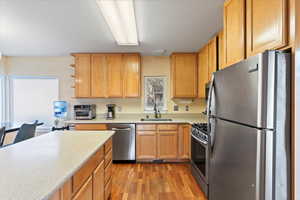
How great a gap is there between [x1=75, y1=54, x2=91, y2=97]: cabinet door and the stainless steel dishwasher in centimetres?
100

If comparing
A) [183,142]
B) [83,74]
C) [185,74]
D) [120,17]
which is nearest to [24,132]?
[83,74]

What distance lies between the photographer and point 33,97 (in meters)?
4.53

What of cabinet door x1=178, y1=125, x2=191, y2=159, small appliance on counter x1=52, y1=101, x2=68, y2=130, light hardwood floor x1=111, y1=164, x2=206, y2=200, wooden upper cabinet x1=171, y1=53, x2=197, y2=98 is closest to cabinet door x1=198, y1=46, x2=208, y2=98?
wooden upper cabinet x1=171, y1=53, x2=197, y2=98

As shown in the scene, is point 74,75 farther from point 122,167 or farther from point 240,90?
point 240,90

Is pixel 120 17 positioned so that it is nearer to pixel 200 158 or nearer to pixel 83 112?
pixel 200 158

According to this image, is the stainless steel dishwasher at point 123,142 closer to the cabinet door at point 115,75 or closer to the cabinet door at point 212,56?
the cabinet door at point 115,75

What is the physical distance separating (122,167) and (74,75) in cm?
226

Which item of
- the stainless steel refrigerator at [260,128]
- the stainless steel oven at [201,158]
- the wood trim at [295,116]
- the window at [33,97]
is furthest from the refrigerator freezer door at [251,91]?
the window at [33,97]

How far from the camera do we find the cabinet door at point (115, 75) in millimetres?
4164

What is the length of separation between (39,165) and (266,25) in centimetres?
182

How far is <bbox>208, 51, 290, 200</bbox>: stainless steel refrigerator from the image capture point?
115cm

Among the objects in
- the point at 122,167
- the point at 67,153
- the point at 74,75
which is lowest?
the point at 122,167

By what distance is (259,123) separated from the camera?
3.90 feet

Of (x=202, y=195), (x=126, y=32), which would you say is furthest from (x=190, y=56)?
(x=202, y=195)
